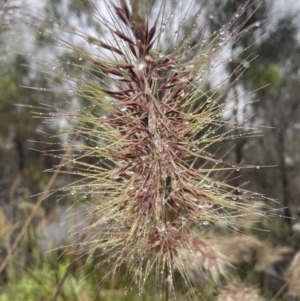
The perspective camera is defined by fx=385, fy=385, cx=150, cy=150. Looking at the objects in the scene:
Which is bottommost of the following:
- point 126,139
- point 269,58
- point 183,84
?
point 126,139

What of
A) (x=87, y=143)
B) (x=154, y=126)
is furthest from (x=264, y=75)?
(x=154, y=126)

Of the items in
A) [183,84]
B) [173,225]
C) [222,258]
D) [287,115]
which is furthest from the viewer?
[287,115]

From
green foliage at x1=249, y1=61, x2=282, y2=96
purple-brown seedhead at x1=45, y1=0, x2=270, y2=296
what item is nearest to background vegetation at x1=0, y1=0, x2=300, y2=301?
green foliage at x1=249, y1=61, x2=282, y2=96

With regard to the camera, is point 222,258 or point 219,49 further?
point 222,258

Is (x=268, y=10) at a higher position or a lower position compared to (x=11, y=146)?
higher

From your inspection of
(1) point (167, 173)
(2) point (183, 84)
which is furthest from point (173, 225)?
(2) point (183, 84)

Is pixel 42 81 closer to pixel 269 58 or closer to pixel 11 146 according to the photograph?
pixel 11 146

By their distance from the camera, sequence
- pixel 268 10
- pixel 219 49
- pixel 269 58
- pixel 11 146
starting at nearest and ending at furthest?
pixel 219 49 → pixel 268 10 → pixel 269 58 → pixel 11 146

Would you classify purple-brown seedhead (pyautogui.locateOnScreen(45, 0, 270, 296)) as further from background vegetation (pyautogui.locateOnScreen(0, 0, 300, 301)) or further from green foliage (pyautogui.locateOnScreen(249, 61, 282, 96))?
green foliage (pyautogui.locateOnScreen(249, 61, 282, 96))

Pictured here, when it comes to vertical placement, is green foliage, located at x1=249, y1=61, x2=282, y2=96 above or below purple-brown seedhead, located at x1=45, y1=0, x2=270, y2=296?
above

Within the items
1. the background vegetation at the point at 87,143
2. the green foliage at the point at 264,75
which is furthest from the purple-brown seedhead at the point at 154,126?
the green foliage at the point at 264,75
